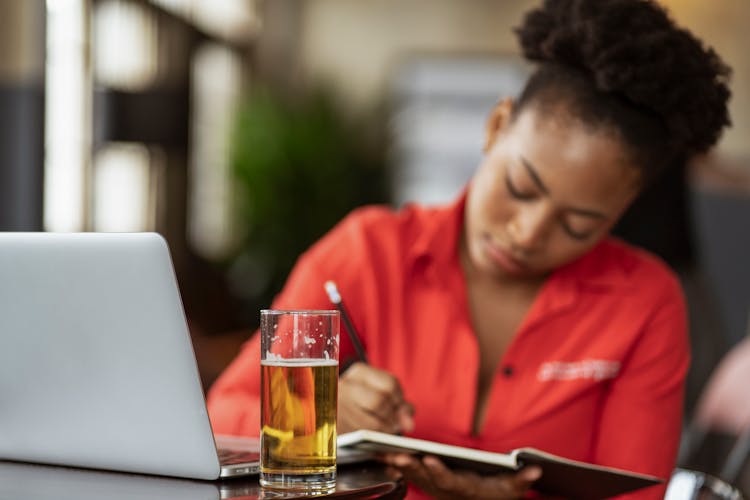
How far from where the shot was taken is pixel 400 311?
67.1 inches

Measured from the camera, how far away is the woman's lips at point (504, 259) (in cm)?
162

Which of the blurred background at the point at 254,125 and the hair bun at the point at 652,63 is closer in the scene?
the hair bun at the point at 652,63

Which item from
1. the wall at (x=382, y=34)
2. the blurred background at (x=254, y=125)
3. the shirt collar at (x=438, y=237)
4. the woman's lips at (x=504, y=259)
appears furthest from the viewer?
the wall at (x=382, y=34)

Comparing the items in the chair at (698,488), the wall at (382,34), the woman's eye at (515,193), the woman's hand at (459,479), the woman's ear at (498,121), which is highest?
the wall at (382,34)

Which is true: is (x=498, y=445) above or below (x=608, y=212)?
below

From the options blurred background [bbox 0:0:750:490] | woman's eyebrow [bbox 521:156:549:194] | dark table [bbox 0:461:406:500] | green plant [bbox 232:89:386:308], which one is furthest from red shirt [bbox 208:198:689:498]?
green plant [bbox 232:89:386:308]

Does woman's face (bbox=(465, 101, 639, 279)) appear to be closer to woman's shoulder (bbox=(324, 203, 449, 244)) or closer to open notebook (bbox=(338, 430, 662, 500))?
woman's shoulder (bbox=(324, 203, 449, 244))

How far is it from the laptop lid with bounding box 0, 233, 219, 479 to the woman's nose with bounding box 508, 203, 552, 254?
0.65m

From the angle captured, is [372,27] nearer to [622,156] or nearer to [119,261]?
[622,156]

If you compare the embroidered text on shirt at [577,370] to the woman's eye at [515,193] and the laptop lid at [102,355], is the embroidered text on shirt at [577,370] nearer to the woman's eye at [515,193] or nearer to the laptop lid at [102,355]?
the woman's eye at [515,193]

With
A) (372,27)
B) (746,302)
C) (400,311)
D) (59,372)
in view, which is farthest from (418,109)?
(59,372)

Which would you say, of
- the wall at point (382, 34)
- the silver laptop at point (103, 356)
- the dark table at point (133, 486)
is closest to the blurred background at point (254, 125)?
the wall at point (382, 34)

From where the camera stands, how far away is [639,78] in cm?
150

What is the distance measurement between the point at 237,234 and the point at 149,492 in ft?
20.8
